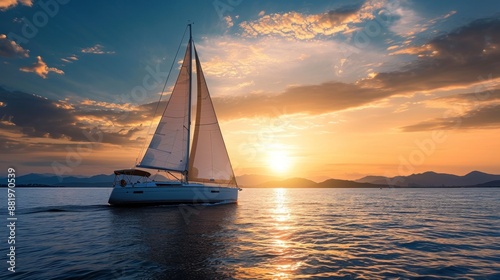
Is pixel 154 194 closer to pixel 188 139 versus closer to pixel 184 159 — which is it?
pixel 184 159

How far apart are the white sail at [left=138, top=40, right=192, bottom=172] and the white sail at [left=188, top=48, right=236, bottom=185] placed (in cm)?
181

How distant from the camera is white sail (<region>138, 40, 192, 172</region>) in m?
32.5

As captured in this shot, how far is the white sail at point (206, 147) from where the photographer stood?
34875 mm

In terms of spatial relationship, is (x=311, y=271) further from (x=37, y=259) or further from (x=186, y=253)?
(x=37, y=259)

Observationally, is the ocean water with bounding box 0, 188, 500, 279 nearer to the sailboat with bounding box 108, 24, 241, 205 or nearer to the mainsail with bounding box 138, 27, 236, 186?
the sailboat with bounding box 108, 24, 241, 205

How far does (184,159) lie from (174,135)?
10.1ft

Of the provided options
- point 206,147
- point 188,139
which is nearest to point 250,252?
point 188,139

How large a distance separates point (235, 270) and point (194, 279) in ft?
5.43

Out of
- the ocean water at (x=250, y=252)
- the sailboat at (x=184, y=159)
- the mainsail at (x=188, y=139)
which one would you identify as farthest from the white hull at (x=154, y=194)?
the ocean water at (x=250, y=252)

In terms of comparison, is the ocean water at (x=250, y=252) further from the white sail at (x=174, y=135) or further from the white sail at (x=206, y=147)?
the white sail at (x=206, y=147)

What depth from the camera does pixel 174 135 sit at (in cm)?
3331

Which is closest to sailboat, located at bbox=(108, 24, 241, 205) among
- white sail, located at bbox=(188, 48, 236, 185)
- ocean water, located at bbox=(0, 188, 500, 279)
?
white sail, located at bbox=(188, 48, 236, 185)

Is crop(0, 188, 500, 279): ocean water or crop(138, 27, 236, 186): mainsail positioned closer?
crop(0, 188, 500, 279): ocean water

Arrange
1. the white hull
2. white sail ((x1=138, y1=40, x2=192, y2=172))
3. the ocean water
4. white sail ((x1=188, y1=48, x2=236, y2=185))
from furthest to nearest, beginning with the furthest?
white sail ((x1=188, y1=48, x2=236, y2=185)) → white sail ((x1=138, y1=40, x2=192, y2=172)) → the white hull → the ocean water
